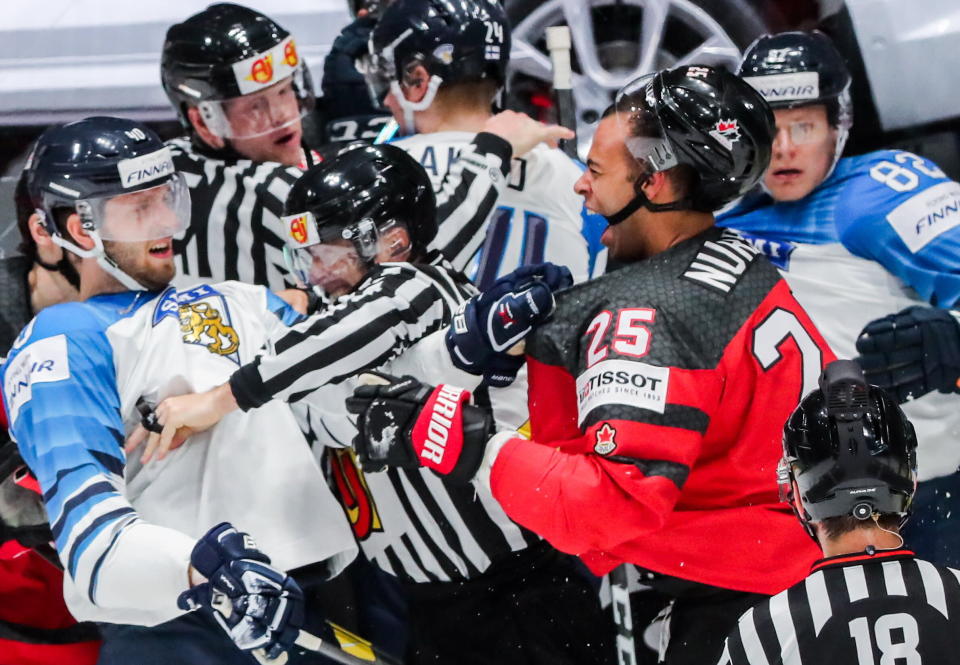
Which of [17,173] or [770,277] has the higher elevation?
[770,277]

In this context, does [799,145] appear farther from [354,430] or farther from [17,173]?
[17,173]

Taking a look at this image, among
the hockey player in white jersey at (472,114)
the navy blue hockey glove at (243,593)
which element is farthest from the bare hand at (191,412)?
the hockey player in white jersey at (472,114)

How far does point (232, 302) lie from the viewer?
309 cm

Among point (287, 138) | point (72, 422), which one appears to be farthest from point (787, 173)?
point (72, 422)

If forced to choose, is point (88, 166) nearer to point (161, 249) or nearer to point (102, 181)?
point (102, 181)

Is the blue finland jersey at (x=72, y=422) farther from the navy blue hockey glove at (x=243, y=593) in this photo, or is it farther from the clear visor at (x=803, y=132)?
the clear visor at (x=803, y=132)

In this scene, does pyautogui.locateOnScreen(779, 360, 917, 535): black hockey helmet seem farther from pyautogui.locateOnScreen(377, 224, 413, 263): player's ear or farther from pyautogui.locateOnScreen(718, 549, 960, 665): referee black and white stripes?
pyautogui.locateOnScreen(377, 224, 413, 263): player's ear

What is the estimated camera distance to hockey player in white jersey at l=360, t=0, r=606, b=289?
375 cm

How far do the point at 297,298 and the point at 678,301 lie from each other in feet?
4.37

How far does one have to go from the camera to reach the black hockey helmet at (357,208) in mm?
2992

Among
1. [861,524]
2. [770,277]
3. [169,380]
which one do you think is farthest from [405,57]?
[861,524]

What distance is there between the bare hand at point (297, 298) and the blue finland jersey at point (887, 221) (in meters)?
1.14

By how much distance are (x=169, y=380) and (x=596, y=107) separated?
244 centimetres

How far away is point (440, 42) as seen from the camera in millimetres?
3734
